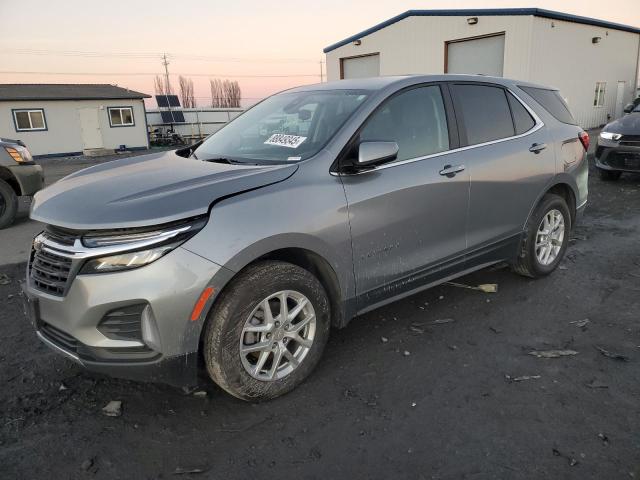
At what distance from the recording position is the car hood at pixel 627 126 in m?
8.97

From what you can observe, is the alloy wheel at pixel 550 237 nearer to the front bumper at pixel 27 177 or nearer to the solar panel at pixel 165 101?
the front bumper at pixel 27 177

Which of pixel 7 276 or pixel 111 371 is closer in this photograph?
pixel 111 371

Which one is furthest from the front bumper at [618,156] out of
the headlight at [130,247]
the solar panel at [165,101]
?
the solar panel at [165,101]

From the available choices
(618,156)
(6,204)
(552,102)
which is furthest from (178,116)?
(552,102)

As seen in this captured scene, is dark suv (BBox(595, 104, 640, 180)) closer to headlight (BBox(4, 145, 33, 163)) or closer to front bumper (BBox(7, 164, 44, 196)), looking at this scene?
front bumper (BBox(7, 164, 44, 196))

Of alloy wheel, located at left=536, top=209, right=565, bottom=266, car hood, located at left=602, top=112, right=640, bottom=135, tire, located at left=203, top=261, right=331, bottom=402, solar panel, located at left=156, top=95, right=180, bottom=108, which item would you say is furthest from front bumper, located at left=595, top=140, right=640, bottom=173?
solar panel, located at left=156, top=95, right=180, bottom=108

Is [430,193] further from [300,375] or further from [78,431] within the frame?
[78,431]

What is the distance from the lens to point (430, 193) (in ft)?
11.4

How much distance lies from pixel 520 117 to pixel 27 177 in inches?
284

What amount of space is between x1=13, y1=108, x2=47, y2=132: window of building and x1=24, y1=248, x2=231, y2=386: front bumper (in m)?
29.4

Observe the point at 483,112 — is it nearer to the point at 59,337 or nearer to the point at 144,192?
the point at 144,192

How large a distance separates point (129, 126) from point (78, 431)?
30.7 m

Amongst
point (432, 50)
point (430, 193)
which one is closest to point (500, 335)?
point (430, 193)

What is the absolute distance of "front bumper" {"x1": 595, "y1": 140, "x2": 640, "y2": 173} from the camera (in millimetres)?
9000
